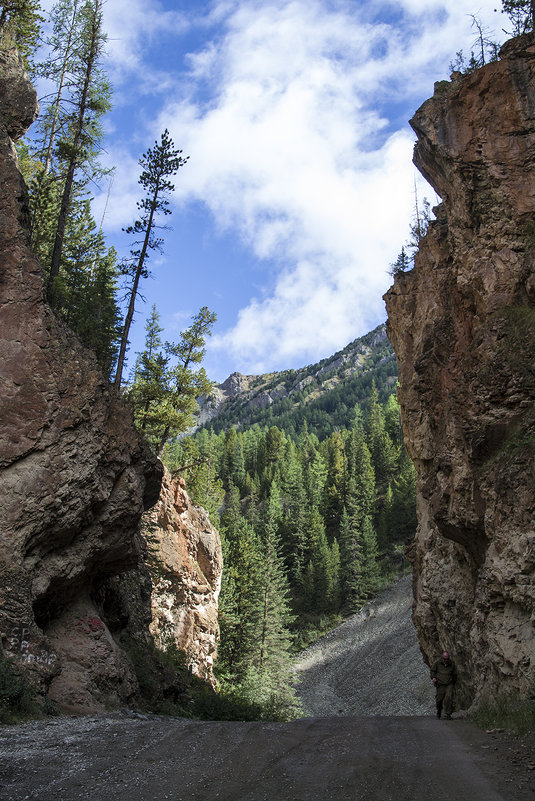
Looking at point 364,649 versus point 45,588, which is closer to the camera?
point 45,588

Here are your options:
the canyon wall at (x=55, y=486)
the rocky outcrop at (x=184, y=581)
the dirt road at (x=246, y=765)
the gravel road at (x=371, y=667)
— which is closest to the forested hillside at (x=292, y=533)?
the rocky outcrop at (x=184, y=581)

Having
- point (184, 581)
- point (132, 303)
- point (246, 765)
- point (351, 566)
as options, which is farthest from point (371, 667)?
point (246, 765)

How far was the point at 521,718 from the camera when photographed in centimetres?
892

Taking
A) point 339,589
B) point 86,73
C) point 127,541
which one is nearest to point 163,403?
point 127,541

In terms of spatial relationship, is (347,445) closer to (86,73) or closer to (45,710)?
(86,73)

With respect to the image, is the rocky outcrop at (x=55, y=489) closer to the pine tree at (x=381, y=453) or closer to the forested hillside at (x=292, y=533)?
the forested hillside at (x=292, y=533)

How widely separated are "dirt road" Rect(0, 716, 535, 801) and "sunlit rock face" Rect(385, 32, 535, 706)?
4.39 metres

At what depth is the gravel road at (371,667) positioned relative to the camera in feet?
111

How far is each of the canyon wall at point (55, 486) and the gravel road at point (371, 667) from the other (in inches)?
817

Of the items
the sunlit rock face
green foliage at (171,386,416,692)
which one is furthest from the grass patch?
green foliage at (171,386,416,692)

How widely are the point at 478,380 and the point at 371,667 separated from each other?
114 feet

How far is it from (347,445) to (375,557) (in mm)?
48104

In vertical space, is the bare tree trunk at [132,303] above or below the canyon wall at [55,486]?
above

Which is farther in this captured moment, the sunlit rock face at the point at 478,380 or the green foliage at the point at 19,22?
the green foliage at the point at 19,22
